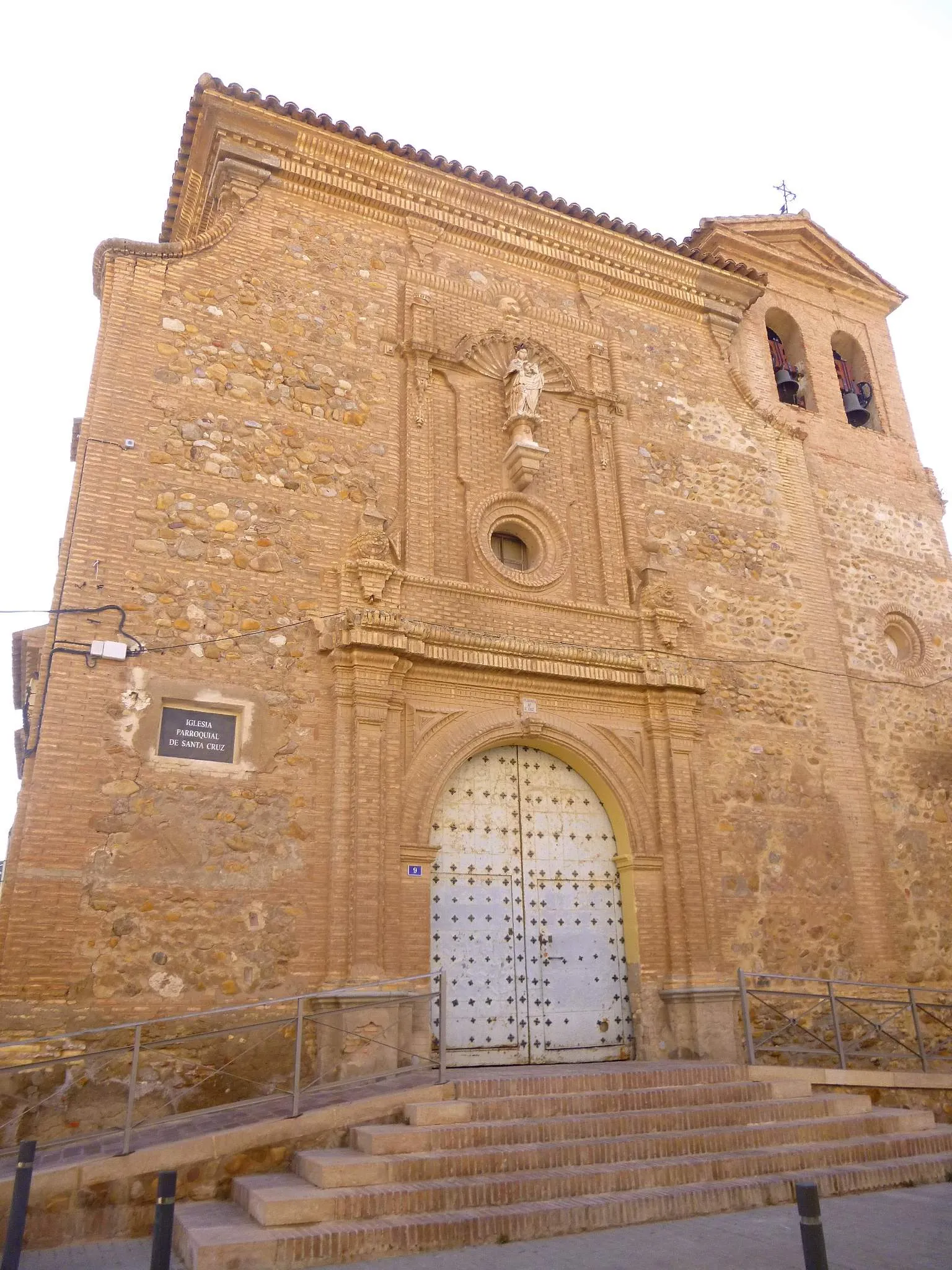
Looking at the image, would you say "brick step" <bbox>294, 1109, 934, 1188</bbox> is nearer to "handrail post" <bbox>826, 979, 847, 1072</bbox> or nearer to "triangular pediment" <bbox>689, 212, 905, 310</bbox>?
"handrail post" <bbox>826, 979, 847, 1072</bbox>

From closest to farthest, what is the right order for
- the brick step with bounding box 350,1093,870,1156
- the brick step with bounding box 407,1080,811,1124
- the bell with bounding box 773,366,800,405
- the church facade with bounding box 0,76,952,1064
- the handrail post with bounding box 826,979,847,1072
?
the brick step with bounding box 350,1093,870,1156 → the brick step with bounding box 407,1080,811,1124 → the church facade with bounding box 0,76,952,1064 → the handrail post with bounding box 826,979,847,1072 → the bell with bounding box 773,366,800,405

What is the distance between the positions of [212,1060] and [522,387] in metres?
7.77

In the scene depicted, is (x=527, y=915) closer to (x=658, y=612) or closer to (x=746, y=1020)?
(x=746, y=1020)

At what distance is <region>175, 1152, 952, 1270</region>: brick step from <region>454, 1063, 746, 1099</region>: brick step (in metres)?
1.14

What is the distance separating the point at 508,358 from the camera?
11.6 meters

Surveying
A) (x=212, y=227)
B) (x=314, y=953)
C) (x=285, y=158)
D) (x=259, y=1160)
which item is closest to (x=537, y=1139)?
(x=259, y=1160)

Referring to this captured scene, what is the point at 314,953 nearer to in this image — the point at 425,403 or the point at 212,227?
the point at 425,403

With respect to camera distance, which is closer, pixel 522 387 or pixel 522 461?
pixel 522 461

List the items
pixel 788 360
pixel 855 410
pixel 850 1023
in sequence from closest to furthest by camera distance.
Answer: pixel 850 1023 < pixel 855 410 < pixel 788 360

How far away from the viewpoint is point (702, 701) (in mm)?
10930

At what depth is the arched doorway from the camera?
9.00 m

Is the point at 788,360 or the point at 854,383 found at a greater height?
the point at 788,360

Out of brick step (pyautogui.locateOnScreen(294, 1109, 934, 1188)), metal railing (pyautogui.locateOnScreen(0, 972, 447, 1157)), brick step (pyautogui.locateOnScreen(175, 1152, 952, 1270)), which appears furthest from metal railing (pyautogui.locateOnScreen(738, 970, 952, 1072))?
metal railing (pyautogui.locateOnScreen(0, 972, 447, 1157))

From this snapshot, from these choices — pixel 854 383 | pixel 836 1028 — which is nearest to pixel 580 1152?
pixel 836 1028
